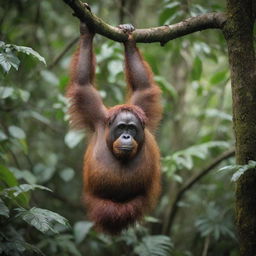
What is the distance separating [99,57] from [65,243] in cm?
215

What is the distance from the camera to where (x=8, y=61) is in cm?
250

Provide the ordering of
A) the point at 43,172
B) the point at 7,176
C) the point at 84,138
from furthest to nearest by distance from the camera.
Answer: the point at 84,138
the point at 43,172
the point at 7,176

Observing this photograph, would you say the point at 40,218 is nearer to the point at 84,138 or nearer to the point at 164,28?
the point at 164,28

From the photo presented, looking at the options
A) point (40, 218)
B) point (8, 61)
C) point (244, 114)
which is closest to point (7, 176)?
point (40, 218)

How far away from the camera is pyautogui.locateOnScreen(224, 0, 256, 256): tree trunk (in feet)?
8.86

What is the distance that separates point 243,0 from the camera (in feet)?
9.26

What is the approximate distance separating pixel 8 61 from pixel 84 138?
356 cm

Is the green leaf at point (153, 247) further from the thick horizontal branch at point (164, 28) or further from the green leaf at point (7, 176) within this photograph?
the thick horizontal branch at point (164, 28)

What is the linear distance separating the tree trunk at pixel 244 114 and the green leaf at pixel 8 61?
1514mm

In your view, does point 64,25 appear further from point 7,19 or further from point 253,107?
point 253,107

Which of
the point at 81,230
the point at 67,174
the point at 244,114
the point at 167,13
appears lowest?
the point at 81,230

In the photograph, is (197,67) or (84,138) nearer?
(197,67)

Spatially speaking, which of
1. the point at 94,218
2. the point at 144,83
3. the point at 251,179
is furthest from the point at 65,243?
the point at 251,179

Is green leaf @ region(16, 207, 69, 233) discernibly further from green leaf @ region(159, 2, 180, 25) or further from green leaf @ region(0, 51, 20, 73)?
green leaf @ region(159, 2, 180, 25)
